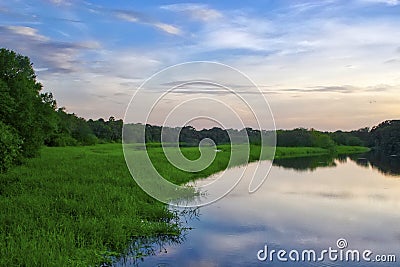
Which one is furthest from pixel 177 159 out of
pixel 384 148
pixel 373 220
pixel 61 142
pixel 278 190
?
pixel 384 148

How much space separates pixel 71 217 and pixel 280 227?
18.4 ft

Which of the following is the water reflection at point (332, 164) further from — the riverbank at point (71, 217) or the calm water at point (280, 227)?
the riverbank at point (71, 217)

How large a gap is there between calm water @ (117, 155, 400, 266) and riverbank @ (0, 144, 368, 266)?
2.09 ft

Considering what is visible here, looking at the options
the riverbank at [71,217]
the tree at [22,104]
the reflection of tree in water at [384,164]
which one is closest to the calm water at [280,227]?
the riverbank at [71,217]

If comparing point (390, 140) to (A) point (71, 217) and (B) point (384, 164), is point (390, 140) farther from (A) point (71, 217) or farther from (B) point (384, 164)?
(A) point (71, 217)

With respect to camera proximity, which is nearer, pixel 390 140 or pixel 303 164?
pixel 303 164

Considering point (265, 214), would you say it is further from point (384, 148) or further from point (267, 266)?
point (384, 148)

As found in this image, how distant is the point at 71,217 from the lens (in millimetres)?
9797

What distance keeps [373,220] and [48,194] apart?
9734 millimetres

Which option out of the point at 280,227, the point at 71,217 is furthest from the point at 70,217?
the point at 280,227

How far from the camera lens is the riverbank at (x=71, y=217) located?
7.43m

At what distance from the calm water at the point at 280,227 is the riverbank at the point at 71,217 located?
2.09 ft

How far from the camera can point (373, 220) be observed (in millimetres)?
12898

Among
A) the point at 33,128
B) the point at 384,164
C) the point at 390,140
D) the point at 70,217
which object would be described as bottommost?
the point at 70,217
